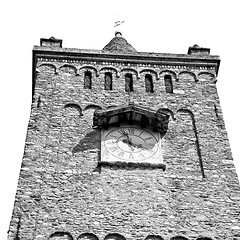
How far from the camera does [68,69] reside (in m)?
21.2

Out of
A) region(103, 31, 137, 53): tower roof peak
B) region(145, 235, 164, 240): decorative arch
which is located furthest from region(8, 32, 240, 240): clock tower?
region(103, 31, 137, 53): tower roof peak

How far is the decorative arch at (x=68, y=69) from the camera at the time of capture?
21047 mm

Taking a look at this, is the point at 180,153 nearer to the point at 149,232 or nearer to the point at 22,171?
the point at 149,232

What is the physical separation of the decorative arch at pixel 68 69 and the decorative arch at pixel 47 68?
9.8 inches

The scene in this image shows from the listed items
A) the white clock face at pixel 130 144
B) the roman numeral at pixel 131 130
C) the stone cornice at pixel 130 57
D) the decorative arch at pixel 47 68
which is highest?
the stone cornice at pixel 130 57

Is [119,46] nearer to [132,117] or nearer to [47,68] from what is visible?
[47,68]

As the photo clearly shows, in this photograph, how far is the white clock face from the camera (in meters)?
17.4

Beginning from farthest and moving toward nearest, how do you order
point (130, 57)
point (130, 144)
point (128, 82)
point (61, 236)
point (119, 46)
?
point (119, 46) < point (130, 57) < point (128, 82) < point (130, 144) < point (61, 236)

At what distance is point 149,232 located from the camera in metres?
15.2

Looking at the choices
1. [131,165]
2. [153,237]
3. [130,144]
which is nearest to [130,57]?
[130,144]

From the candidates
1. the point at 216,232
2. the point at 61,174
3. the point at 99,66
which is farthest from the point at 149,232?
the point at 99,66

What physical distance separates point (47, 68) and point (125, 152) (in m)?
5.23

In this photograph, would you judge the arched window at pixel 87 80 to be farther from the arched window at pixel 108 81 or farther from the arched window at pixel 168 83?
the arched window at pixel 168 83

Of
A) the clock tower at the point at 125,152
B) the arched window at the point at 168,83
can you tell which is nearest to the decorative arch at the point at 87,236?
the clock tower at the point at 125,152
